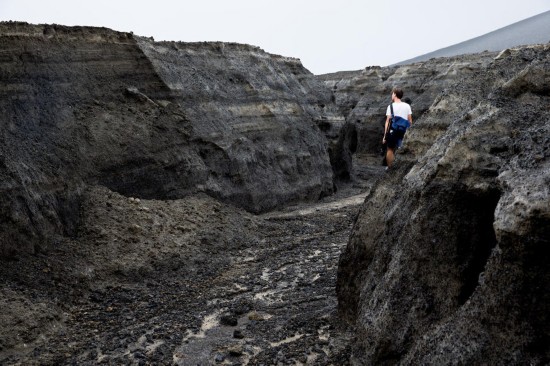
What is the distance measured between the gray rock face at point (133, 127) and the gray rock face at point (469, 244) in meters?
4.66

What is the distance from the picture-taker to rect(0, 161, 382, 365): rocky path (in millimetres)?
6082

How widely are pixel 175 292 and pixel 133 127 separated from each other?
3629 millimetres

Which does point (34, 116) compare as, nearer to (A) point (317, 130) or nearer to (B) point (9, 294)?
(B) point (9, 294)

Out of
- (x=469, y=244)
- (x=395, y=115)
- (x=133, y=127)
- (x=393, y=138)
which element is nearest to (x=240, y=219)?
(x=133, y=127)

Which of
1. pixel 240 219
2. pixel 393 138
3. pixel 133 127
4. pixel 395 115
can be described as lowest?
pixel 240 219

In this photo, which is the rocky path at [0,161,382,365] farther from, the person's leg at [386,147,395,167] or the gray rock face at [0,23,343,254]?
the person's leg at [386,147,395,167]

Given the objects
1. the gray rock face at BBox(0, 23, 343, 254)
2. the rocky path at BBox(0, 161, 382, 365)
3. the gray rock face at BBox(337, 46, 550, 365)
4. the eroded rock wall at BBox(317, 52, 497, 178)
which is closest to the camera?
the gray rock face at BBox(337, 46, 550, 365)

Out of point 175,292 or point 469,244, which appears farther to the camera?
point 175,292

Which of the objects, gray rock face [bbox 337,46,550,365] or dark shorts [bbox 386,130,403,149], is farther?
dark shorts [bbox 386,130,403,149]

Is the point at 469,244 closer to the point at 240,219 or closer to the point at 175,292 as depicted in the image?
the point at 175,292

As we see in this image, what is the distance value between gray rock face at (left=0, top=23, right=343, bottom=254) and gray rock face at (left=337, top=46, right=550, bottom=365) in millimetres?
4657

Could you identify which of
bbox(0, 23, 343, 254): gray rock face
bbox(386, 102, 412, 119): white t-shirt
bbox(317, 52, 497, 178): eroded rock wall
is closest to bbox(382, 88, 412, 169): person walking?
bbox(386, 102, 412, 119): white t-shirt

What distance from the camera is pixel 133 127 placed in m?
10.8

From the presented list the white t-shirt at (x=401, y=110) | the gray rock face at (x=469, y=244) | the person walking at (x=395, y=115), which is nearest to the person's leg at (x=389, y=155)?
the person walking at (x=395, y=115)
